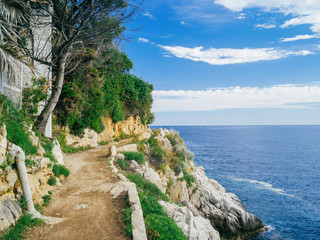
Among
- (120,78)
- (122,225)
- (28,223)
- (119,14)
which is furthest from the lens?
(120,78)

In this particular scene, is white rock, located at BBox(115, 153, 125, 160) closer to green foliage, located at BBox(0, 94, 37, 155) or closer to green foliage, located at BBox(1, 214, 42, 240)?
green foliage, located at BBox(0, 94, 37, 155)

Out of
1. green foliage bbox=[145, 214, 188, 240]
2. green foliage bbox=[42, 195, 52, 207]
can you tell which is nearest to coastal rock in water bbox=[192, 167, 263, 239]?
green foliage bbox=[145, 214, 188, 240]

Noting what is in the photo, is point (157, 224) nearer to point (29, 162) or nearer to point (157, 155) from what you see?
point (29, 162)

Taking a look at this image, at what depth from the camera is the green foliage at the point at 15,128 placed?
21.7ft

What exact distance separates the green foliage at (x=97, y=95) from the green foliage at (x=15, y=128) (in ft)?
26.6

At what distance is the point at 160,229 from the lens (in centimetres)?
620

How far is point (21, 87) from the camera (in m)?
10.1

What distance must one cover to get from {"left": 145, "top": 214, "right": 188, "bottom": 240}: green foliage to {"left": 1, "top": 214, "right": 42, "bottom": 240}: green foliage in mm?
3070

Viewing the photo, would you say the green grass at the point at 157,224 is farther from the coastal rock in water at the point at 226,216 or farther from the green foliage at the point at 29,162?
the coastal rock in water at the point at 226,216

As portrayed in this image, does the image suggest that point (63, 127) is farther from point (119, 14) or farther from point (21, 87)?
point (119, 14)

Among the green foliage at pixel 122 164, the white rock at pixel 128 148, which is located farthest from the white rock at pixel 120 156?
the white rock at pixel 128 148

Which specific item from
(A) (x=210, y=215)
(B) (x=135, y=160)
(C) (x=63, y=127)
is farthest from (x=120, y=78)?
(A) (x=210, y=215)

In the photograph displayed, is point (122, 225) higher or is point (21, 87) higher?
point (21, 87)

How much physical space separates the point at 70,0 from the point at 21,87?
16.1 feet
